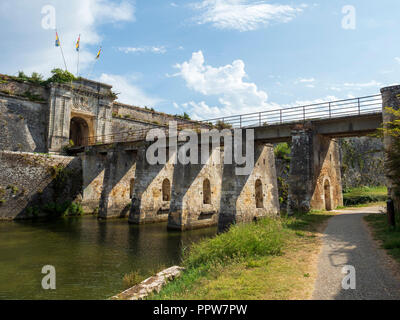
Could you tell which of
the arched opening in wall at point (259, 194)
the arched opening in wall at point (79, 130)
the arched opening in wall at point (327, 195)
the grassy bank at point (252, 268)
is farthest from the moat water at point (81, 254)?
the arched opening in wall at point (79, 130)

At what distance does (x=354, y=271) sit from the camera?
568 centimetres

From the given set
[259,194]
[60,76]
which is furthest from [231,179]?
[60,76]

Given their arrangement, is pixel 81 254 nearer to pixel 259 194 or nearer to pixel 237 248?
pixel 237 248

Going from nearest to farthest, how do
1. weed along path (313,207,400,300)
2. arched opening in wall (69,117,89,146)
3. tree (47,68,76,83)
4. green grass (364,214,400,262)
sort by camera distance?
1. weed along path (313,207,400,300)
2. green grass (364,214,400,262)
3. tree (47,68,76,83)
4. arched opening in wall (69,117,89,146)

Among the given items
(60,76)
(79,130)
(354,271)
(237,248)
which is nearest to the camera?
(354,271)

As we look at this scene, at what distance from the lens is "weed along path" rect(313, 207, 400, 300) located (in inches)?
183

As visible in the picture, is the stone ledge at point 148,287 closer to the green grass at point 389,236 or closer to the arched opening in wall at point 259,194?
the green grass at point 389,236

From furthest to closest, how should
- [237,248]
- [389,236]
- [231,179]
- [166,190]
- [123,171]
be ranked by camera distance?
[123,171], [166,190], [231,179], [389,236], [237,248]

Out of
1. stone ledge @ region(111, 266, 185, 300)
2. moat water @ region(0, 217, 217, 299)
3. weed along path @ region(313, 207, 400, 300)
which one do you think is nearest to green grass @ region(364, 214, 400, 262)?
weed along path @ region(313, 207, 400, 300)

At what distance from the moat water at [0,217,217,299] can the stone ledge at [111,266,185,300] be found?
1506 millimetres

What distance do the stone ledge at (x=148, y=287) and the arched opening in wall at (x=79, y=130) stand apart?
1040 inches

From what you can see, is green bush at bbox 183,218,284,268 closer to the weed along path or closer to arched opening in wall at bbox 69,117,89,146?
the weed along path

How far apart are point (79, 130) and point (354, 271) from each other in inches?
1268
